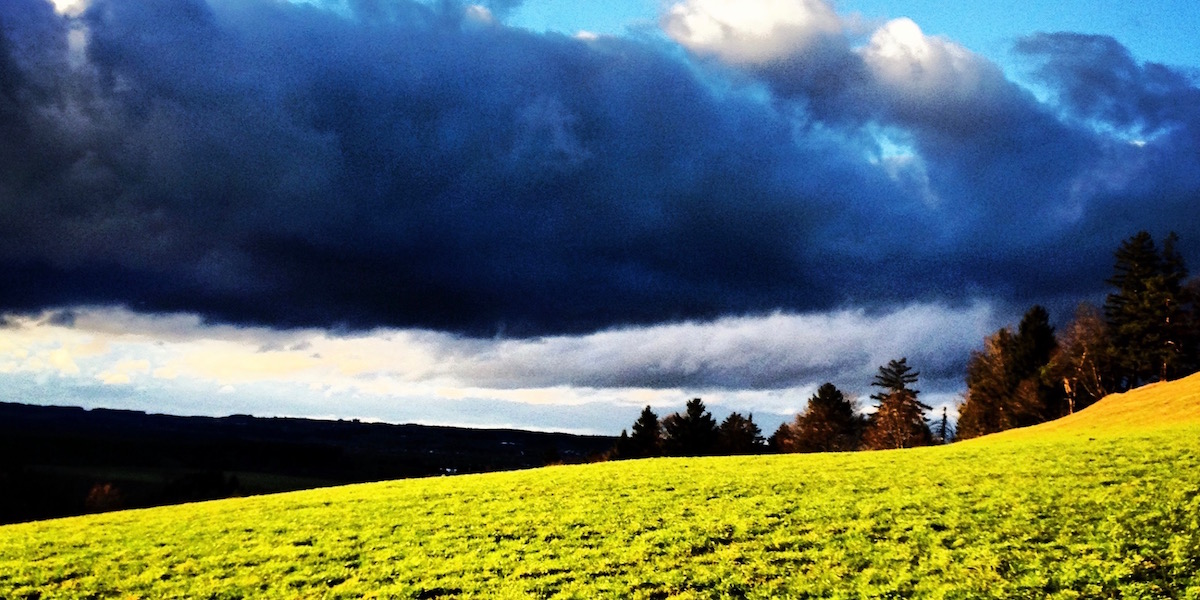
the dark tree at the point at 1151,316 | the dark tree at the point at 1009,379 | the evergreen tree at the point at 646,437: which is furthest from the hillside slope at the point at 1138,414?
the evergreen tree at the point at 646,437

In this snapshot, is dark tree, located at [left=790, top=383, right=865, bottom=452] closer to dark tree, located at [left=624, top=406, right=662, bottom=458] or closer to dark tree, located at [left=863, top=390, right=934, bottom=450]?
dark tree, located at [left=863, top=390, right=934, bottom=450]

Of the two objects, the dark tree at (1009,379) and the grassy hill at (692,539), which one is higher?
the dark tree at (1009,379)

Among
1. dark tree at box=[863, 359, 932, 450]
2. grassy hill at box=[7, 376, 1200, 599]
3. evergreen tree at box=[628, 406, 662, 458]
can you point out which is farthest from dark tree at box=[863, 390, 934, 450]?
grassy hill at box=[7, 376, 1200, 599]

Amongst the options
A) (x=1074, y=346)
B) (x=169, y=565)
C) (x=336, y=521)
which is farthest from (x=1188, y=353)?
(x=169, y=565)

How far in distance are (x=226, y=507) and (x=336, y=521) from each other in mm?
10800

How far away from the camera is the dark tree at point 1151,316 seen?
8762 centimetres

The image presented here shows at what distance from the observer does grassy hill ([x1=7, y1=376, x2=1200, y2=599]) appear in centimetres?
1596

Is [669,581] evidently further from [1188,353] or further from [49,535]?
[1188,353]

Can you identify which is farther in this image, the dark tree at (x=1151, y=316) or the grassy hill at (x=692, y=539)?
the dark tree at (x=1151, y=316)

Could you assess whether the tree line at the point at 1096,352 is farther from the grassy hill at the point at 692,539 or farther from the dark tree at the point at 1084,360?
the grassy hill at the point at 692,539

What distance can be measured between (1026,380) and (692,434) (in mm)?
53627

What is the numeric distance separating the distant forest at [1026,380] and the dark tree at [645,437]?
0.17 meters

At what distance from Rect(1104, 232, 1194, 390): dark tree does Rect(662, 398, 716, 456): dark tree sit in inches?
2266

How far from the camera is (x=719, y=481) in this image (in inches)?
1297
